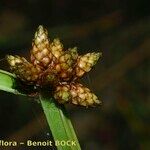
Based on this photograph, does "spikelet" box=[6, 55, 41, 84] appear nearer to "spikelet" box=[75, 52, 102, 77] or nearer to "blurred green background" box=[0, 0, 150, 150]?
"spikelet" box=[75, 52, 102, 77]

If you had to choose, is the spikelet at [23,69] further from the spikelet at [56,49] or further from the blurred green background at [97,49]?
the blurred green background at [97,49]

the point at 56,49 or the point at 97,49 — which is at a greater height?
the point at 97,49

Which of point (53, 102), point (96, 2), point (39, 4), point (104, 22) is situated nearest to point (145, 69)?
point (104, 22)

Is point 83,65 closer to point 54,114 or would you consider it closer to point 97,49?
point 54,114

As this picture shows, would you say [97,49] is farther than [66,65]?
Yes

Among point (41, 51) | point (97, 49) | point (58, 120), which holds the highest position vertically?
point (97, 49)

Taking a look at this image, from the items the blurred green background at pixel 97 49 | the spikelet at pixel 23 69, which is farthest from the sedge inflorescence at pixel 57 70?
the blurred green background at pixel 97 49

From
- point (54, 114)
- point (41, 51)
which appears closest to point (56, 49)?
point (41, 51)

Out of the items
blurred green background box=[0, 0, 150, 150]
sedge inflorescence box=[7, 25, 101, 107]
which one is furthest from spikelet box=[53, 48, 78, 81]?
blurred green background box=[0, 0, 150, 150]
